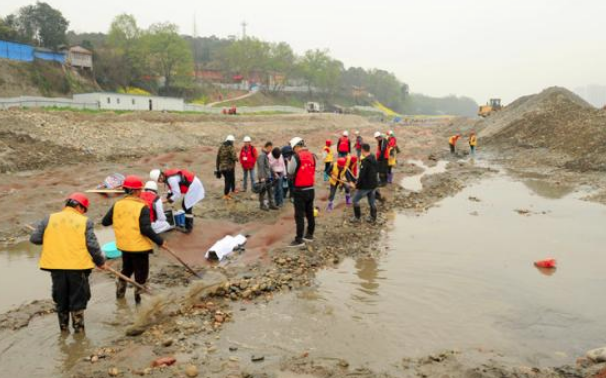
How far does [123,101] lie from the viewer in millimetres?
43125

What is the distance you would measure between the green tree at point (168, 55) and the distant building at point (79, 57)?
775cm

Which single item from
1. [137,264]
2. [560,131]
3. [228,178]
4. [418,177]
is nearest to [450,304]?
[137,264]

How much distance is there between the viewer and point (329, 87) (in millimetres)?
110375

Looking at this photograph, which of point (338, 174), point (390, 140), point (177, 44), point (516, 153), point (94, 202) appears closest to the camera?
point (338, 174)

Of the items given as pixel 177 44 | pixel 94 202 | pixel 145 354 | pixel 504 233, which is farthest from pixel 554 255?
pixel 177 44

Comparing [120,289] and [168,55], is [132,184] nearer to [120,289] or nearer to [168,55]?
[120,289]

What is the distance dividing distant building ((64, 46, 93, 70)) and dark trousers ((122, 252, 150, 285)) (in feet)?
197

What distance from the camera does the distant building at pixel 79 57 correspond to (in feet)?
191

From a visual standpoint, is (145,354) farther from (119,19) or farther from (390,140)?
(119,19)

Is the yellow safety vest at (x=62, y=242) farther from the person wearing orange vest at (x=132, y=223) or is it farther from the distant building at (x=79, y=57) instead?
the distant building at (x=79, y=57)

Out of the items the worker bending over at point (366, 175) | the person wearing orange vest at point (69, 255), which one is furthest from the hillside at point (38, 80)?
the person wearing orange vest at point (69, 255)

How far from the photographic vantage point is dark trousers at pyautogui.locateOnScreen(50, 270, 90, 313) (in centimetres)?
542

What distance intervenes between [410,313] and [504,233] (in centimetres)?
522

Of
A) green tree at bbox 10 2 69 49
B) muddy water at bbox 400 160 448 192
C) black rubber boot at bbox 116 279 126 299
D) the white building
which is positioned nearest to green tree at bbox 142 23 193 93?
green tree at bbox 10 2 69 49
